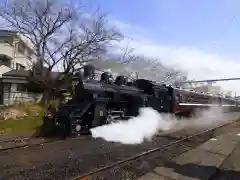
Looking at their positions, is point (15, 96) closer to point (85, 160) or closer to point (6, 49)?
point (6, 49)

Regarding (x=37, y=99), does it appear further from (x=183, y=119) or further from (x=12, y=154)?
(x=12, y=154)

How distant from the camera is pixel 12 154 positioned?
9477mm

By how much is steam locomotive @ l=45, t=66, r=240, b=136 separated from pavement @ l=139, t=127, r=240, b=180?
4.67 meters

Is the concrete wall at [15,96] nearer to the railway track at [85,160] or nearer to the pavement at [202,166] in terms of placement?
the railway track at [85,160]

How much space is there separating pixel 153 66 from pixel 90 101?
58.0 metres

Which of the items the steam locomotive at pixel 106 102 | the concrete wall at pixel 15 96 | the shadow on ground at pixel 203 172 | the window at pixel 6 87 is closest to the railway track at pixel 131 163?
the shadow on ground at pixel 203 172

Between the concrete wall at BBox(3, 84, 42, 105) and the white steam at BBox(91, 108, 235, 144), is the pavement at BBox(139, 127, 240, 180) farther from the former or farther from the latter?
the concrete wall at BBox(3, 84, 42, 105)

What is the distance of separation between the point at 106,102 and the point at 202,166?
20.9 ft

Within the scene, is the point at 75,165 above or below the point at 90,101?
below

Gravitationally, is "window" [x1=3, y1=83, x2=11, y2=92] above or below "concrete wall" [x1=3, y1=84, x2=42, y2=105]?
above

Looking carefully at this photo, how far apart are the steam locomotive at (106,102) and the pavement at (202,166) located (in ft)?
15.3

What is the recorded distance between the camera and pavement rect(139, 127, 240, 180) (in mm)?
7796

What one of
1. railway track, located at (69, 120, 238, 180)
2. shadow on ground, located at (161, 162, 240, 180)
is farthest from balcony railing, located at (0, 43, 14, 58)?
shadow on ground, located at (161, 162, 240, 180)

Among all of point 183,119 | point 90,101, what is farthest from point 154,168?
point 183,119
